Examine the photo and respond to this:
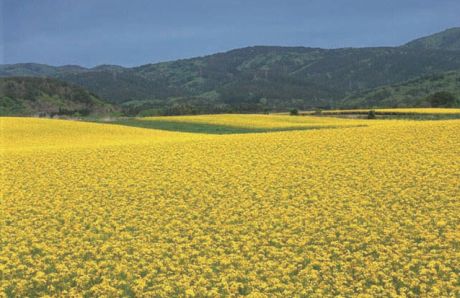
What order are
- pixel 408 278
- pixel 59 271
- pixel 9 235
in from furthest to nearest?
pixel 9 235 → pixel 59 271 → pixel 408 278

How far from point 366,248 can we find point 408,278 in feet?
7.20

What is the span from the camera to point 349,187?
68.4ft

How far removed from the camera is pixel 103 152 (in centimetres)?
3155

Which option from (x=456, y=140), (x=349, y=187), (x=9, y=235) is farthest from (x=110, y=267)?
(x=456, y=140)

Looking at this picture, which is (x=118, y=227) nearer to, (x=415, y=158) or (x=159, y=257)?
(x=159, y=257)

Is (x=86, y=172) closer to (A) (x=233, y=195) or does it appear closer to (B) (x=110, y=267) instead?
(A) (x=233, y=195)

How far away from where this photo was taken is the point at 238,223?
56.6 ft

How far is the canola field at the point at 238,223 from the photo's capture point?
12969 mm

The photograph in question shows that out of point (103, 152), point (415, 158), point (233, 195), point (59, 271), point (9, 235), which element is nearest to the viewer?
point (59, 271)

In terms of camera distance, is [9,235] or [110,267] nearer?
[110,267]

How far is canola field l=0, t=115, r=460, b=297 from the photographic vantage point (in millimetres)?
12969

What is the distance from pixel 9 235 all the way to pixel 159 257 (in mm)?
5432

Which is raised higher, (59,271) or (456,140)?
(456,140)

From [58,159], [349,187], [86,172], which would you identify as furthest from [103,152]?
[349,187]
